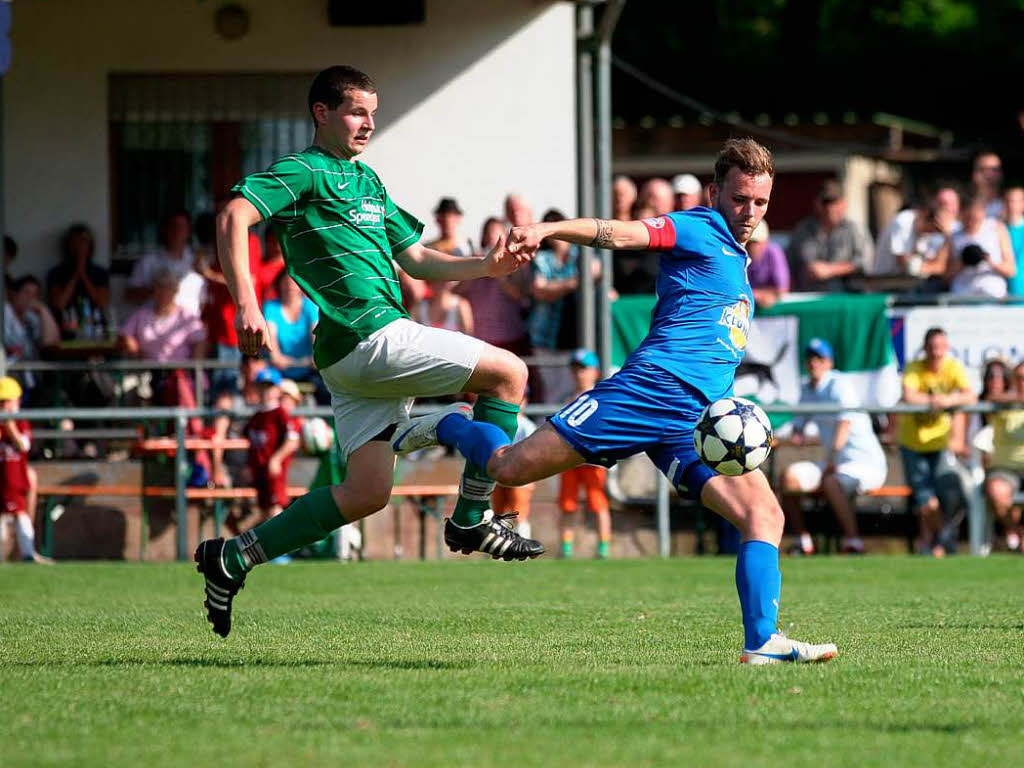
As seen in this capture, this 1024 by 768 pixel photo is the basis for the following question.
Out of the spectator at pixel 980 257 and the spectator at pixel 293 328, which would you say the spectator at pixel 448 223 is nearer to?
the spectator at pixel 293 328

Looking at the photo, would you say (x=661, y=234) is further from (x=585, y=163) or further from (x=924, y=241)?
(x=924, y=241)

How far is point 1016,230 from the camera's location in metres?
16.3

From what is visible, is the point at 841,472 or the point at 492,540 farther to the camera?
the point at 841,472

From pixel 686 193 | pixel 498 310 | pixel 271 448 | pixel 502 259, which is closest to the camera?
pixel 502 259

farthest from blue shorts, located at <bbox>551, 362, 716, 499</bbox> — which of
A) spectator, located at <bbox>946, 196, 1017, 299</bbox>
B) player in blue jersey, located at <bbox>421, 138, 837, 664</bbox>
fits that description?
spectator, located at <bbox>946, 196, 1017, 299</bbox>

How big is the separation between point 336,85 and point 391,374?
3.79 feet

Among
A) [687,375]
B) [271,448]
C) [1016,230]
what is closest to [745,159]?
[687,375]

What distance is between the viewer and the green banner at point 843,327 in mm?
15594

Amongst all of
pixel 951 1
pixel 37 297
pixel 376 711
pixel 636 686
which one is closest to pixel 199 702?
pixel 376 711

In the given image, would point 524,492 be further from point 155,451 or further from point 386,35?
point 386,35

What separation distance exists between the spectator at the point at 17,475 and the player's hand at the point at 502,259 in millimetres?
Answer: 8271

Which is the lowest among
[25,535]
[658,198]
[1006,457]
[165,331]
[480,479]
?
[25,535]

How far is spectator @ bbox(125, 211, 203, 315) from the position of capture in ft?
53.3

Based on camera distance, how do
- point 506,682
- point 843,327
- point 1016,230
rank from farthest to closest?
1. point 1016,230
2. point 843,327
3. point 506,682
